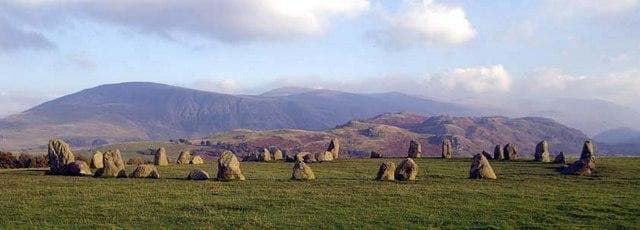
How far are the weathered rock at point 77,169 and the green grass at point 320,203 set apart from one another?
2357mm

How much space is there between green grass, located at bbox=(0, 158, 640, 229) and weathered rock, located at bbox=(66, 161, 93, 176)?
236 cm

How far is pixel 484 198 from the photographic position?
109ft

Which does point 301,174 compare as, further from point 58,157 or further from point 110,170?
point 58,157

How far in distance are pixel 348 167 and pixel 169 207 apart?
29.2 m

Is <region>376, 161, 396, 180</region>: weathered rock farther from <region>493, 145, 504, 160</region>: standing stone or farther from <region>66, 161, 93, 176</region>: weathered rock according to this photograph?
<region>493, 145, 504, 160</region>: standing stone

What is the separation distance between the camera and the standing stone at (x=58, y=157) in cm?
4872

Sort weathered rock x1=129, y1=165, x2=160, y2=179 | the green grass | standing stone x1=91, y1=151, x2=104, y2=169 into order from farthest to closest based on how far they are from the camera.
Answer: standing stone x1=91, y1=151, x2=104, y2=169 → weathered rock x1=129, y1=165, x2=160, y2=179 → the green grass

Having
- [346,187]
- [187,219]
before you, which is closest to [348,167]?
[346,187]

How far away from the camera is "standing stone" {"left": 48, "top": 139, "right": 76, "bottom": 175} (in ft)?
160

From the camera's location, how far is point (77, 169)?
46812 millimetres

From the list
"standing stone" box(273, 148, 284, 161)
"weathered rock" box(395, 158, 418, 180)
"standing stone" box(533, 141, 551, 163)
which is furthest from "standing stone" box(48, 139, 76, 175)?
"standing stone" box(533, 141, 551, 163)

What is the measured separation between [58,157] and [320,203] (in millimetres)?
28938

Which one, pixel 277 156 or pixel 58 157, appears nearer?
pixel 58 157

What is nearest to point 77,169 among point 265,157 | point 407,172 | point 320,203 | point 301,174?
point 301,174
